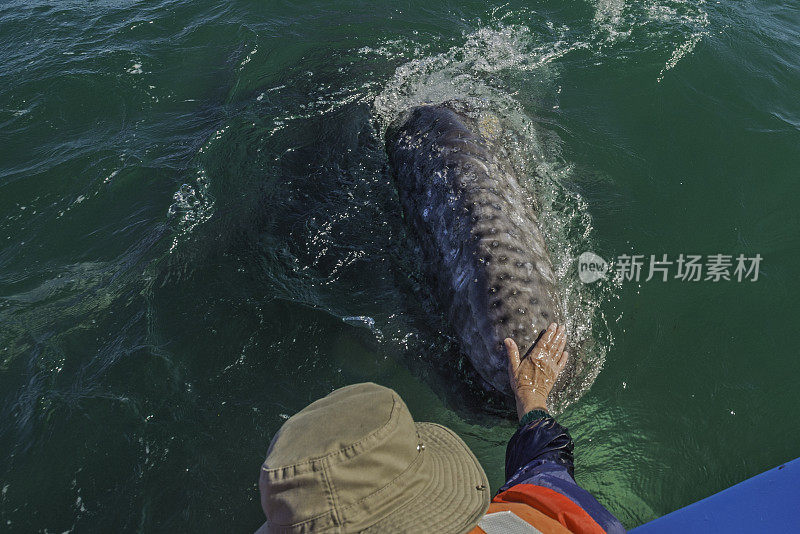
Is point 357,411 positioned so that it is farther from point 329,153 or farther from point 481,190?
point 329,153

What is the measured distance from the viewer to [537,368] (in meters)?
3.96

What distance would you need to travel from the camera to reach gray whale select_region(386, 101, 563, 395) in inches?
169

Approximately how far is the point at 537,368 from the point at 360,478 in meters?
2.35

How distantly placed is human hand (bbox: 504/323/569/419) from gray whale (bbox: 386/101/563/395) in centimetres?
11

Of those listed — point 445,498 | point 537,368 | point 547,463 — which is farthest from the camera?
point 537,368

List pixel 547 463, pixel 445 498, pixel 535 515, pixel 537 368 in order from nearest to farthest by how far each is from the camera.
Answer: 1. pixel 445 498
2. pixel 535 515
3. pixel 547 463
4. pixel 537 368

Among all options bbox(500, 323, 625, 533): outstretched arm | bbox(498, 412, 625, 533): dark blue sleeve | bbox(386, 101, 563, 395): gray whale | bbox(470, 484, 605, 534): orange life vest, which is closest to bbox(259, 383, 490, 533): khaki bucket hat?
bbox(470, 484, 605, 534): orange life vest

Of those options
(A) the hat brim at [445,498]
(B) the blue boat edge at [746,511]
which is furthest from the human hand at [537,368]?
(A) the hat brim at [445,498]

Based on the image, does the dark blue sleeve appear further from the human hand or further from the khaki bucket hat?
the khaki bucket hat

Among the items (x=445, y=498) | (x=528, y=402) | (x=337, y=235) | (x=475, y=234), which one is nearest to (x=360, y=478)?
(x=445, y=498)

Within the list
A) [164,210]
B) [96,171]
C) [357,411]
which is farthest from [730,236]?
[96,171]

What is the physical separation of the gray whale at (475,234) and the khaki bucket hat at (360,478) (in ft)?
7.05

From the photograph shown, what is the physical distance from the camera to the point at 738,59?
329 inches

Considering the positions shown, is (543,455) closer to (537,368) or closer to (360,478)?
(537,368)
